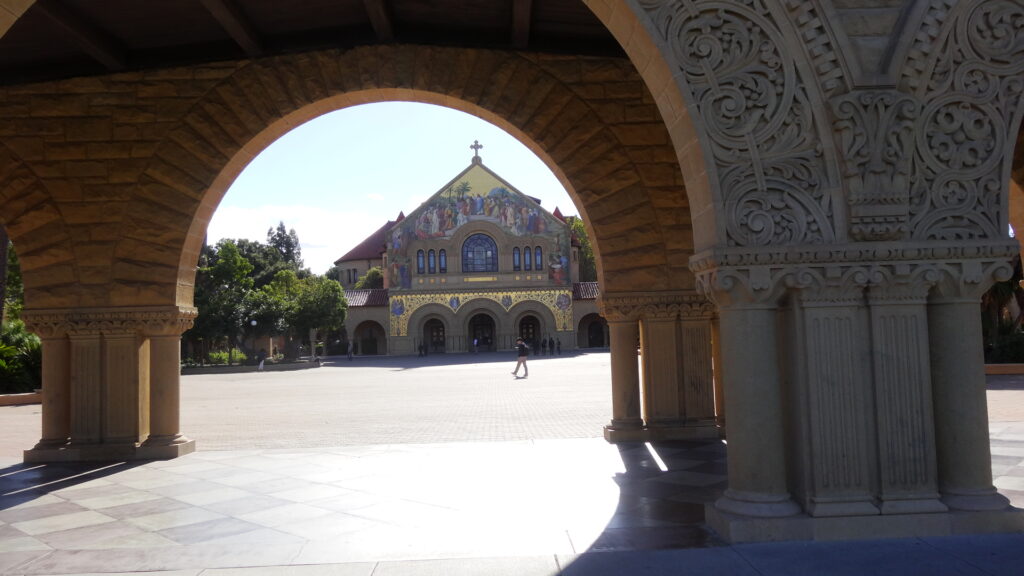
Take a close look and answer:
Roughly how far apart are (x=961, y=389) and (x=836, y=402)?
2.43 feet

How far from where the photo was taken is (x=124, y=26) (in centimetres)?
757

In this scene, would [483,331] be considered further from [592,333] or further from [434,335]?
[592,333]

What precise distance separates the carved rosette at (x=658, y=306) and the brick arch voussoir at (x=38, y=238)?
6.17 metres

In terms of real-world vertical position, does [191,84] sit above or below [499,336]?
above

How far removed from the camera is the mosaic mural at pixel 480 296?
48.8 m

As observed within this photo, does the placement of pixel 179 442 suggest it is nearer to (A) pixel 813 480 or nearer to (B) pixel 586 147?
(B) pixel 586 147

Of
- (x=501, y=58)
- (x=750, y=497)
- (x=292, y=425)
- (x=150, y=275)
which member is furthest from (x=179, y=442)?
(x=750, y=497)

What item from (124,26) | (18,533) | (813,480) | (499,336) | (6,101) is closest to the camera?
(813,480)

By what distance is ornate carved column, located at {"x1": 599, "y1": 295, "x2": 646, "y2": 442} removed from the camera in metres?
8.96

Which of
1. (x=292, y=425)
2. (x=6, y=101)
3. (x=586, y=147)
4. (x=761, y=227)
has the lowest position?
(x=292, y=425)

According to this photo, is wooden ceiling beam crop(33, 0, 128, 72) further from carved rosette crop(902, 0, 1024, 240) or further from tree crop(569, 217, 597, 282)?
tree crop(569, 217, 597, 282)

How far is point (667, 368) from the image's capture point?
358 inches

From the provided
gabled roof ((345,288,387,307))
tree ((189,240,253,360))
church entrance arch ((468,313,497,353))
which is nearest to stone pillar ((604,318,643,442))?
tree ((189,240,253,360))

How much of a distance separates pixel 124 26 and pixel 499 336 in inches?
1650
